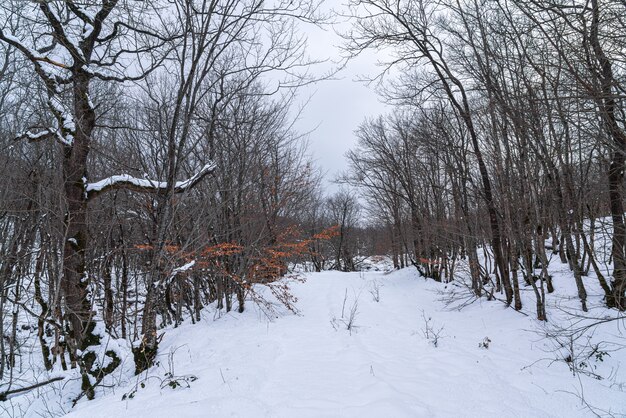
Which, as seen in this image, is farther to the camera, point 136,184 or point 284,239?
point 284,239

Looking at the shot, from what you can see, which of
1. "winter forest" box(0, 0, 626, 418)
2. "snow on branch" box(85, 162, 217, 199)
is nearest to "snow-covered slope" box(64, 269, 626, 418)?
"winter forest" box(0, 0, 626, 418)

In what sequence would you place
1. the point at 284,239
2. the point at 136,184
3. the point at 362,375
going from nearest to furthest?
the point at 362,375 < the point at 136,184 < the point at 284,239

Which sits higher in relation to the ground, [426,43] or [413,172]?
[426,43]

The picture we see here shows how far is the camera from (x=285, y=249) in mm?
9219

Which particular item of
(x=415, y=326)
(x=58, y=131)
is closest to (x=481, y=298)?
(x=415, y=326)

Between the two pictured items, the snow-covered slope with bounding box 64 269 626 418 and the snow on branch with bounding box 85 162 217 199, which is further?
the snow on branch with bounding box 85 162 217 199

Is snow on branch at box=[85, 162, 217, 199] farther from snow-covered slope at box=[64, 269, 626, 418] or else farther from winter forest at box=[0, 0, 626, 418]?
snow-covered slope at box=[64, 269, 626, 418]

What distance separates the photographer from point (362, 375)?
4098 millimetres

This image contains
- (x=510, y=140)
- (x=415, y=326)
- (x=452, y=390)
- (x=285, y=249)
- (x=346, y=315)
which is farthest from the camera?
(x=285, y=249)

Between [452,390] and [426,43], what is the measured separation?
8.03 m

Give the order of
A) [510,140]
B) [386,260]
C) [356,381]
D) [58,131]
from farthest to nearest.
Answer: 1. [386,260]
2. [510,140]
3. [58,131]
4. [356,381]

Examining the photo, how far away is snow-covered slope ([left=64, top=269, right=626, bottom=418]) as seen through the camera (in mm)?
3298

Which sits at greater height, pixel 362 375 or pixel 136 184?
pixel 136 184

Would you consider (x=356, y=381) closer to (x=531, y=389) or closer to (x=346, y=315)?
(x=531, y=389)
